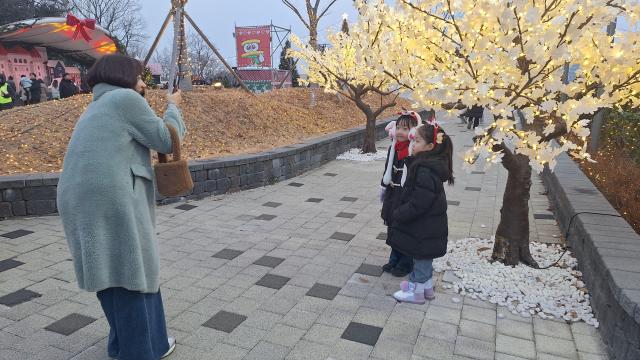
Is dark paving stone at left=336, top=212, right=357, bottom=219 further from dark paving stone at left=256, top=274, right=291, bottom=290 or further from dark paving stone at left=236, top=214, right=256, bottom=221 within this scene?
A: dark paving stone at left=256, top=274, right=291, bottom=290

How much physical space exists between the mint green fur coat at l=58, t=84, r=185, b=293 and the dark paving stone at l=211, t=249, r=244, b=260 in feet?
7.53

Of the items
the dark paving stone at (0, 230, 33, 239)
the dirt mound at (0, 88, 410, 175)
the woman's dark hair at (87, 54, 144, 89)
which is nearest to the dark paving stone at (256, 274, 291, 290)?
the woman's dark hair at (87, 54, 144, 89)

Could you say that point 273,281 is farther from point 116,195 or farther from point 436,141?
point 116,195

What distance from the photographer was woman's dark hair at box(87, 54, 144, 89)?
2.35m

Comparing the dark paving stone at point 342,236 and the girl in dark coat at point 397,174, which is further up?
the girl in dark coat at point 397,174

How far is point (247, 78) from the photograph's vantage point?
23.4 metres

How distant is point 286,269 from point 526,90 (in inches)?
110

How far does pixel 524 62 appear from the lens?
359 cm

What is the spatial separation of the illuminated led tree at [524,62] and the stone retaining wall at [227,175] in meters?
4.31

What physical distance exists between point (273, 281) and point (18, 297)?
7.40 ft

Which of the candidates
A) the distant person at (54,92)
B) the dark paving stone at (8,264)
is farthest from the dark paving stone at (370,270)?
the distant person at (54,92)

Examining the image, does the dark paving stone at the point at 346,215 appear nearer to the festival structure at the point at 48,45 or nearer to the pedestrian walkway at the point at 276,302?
the pedestrian walkway at the point at 276,302

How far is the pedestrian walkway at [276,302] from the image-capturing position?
10.1 ft

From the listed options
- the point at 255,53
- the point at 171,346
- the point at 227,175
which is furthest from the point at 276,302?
the point at 255,53
